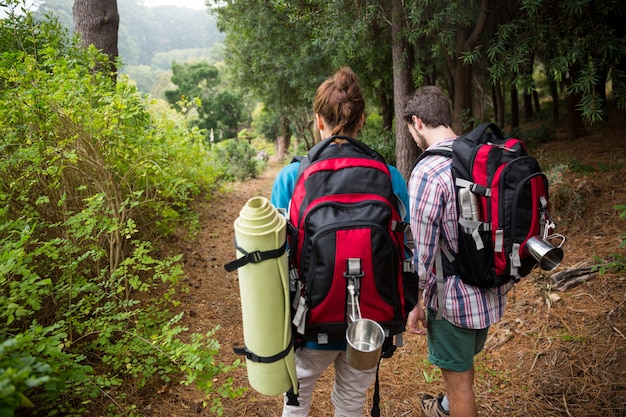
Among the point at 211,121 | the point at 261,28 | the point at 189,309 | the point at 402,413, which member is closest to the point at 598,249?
the point at 402,413

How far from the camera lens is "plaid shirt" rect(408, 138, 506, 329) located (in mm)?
1604

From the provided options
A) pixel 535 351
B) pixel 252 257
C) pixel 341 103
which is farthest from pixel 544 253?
pixel 535 351

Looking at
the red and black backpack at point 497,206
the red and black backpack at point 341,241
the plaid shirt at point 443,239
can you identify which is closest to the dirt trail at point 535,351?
the plaid shirt at point 443,239

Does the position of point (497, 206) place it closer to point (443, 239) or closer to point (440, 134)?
point (443, 239)

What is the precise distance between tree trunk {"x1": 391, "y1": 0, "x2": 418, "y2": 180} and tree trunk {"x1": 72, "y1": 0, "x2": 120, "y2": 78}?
12.1 ft

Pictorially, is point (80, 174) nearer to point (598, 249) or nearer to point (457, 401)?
point (457, 401)

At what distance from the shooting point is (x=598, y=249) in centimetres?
346

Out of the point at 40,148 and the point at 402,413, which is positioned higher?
the point at 40,148

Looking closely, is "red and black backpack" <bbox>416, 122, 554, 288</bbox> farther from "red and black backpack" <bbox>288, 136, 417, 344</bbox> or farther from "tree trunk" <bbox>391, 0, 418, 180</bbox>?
"tree trunk" <bbox>391, 0, 418, 180</bbox>

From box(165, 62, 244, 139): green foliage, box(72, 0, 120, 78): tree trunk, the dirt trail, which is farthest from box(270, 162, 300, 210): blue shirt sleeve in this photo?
box(165, 62, 244, 139): green foliage

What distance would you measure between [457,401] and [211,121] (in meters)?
22.4

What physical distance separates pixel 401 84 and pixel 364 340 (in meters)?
4.94

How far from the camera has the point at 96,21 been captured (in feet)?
15.1

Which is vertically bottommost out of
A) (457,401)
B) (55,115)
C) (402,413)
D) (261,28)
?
(402,413)
